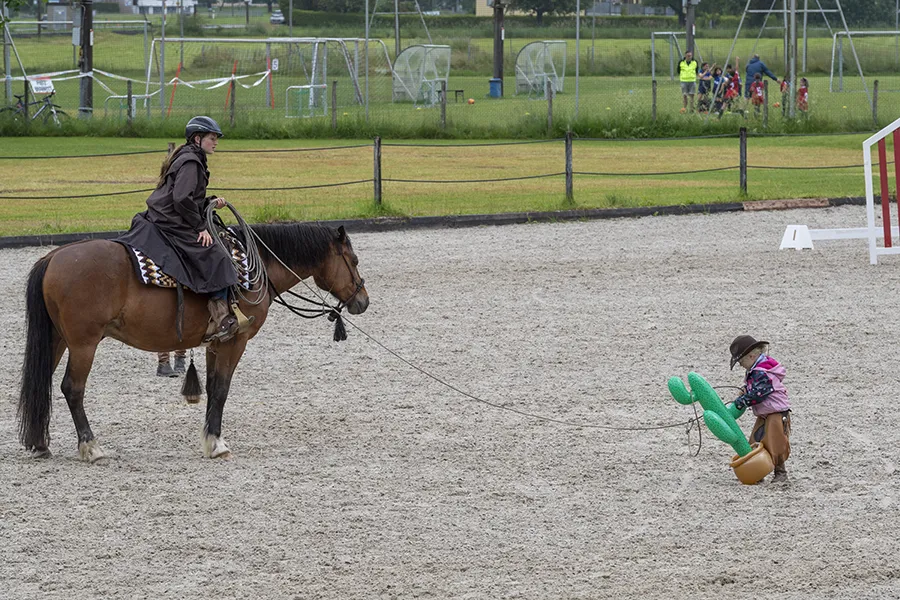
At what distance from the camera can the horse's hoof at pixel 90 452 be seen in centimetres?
723

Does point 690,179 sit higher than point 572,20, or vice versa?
point 572,20

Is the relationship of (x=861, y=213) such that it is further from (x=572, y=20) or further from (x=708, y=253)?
(x=572, y=20)

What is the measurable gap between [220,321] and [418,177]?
1415 centimetres

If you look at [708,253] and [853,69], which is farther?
[853,69]

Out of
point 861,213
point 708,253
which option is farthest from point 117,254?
point 861,213

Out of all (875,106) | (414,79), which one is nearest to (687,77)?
(875,106)

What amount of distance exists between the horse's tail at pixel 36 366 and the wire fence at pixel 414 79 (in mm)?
18921

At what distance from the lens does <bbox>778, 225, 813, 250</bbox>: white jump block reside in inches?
593

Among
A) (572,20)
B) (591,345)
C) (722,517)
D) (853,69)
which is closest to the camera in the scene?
(722,517)

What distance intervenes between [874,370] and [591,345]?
→ 7.53 feet

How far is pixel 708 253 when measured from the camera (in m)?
15.0

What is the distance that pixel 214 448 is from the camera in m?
7.36

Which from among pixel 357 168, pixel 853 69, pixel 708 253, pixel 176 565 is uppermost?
pixel 853 69

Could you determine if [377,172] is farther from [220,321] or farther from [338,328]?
[220,321]
